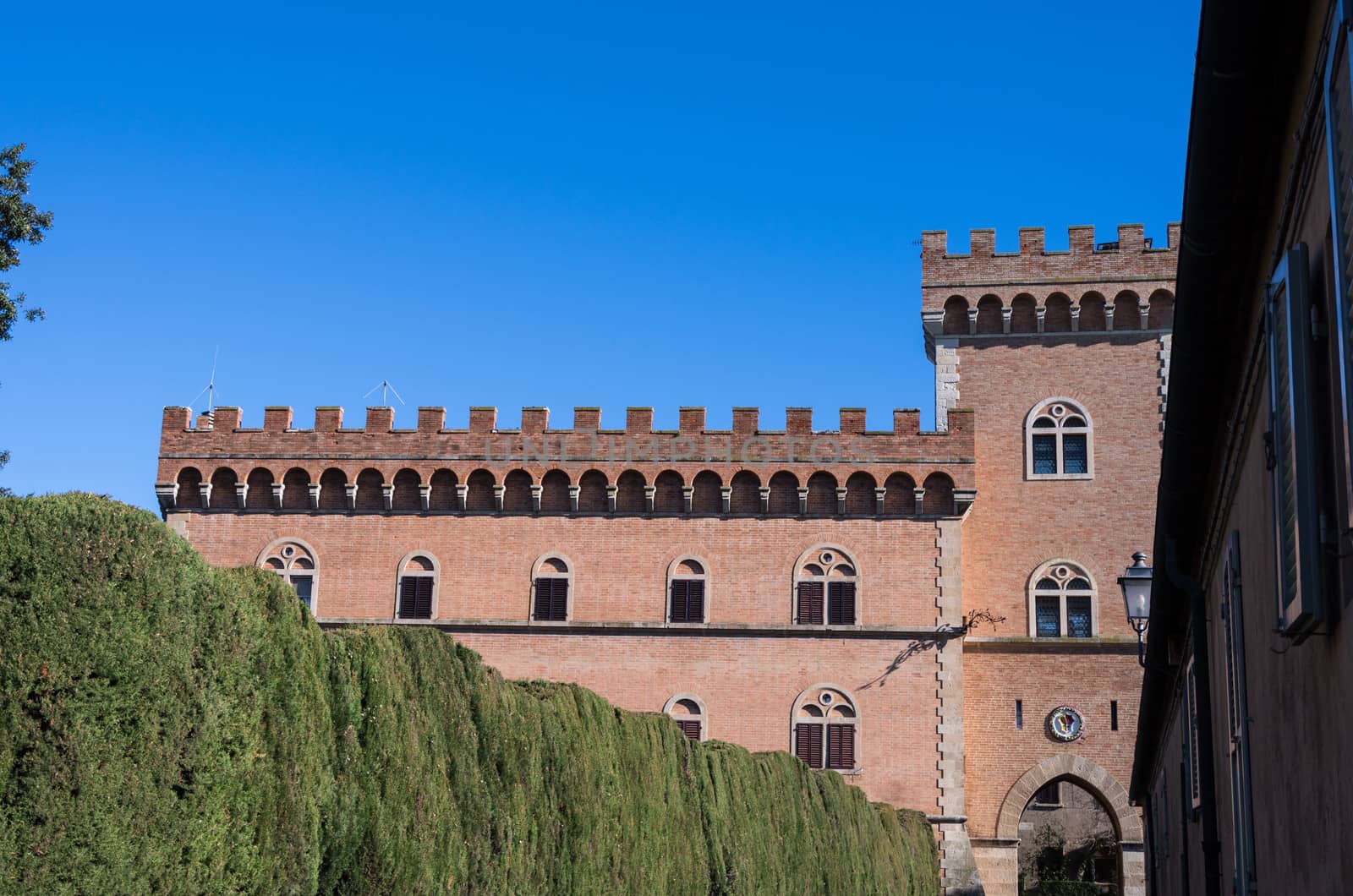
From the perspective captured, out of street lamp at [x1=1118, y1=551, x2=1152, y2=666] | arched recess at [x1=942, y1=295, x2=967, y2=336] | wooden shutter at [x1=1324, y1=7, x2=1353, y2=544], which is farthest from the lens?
arched recess at [x1=942, y1=295, x2=967, y2=336]

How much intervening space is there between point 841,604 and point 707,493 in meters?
4.24

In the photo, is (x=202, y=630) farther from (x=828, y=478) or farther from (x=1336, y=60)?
(x=828, y=478)

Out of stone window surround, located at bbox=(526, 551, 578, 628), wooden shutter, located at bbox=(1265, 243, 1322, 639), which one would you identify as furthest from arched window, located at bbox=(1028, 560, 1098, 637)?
wooden shutter, located at bbox=(1265, 243, 1322, 639)

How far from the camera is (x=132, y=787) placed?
7.48m

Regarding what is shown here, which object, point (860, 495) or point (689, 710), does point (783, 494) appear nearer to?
point (860, 495)

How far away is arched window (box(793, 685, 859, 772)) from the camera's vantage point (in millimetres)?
35000

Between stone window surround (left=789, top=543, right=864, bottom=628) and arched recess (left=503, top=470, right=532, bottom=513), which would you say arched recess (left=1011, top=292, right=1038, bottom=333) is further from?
arched recess (left=503, top=470, right=532, bottom=513)

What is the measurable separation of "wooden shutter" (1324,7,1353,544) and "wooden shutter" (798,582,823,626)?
31.8 metres

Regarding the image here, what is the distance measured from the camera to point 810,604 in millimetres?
36062

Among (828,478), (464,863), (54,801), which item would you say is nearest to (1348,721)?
(54,801)

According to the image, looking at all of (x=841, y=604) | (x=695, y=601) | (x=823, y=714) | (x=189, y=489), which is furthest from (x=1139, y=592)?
(x=189, y=489)

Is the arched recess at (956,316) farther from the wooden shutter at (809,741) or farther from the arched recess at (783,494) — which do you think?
the wooden shutter at (809,741)

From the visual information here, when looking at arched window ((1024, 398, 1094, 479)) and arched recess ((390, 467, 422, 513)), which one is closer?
arched window ((1024, 398, 1094, 479))

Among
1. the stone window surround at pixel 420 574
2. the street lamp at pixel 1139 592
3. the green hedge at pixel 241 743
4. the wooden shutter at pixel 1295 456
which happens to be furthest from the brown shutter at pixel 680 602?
the wooden shutter at pixel 1295 456
